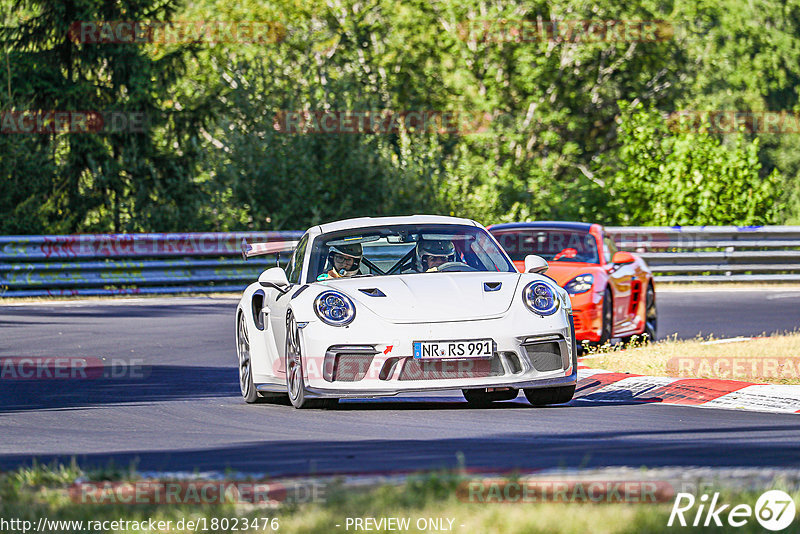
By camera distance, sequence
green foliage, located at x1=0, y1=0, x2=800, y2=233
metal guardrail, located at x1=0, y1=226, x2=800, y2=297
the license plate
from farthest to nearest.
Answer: green foliage, located at x1=0, y1=0, x2=800, y2=233 < metal guardrail, located at x1=0, y1=226, x2=800, y2=297 < the license plate

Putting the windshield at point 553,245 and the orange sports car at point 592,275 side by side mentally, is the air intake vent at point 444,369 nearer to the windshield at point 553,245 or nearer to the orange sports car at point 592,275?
the orange sports car at point 592,275

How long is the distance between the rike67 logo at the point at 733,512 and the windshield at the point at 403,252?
5205mm

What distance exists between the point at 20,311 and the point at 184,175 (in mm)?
11077

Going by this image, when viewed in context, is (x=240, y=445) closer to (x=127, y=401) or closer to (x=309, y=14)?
(x=127, y=401)

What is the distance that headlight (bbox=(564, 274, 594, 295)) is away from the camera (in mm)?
14398

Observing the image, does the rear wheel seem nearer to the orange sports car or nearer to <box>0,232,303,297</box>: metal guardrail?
the orange sports car

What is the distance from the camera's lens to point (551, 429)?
27.0 ft

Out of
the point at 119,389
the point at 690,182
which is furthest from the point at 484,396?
the point at 690,182

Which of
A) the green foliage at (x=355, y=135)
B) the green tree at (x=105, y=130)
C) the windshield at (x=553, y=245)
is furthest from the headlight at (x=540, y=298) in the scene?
the green tree at (x=105, y=130)

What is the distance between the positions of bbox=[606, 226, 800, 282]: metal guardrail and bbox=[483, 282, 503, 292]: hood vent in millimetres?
18356

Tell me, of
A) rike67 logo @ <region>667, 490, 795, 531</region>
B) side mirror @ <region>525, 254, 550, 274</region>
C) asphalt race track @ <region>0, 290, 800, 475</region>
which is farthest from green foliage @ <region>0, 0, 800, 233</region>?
rike67 logo @ <region>667, 490, 795, 531</region>

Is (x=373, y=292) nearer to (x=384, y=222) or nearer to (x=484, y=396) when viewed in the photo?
(x=384, y=222)

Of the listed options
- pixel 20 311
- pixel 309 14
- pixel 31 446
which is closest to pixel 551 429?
pixel 31 446

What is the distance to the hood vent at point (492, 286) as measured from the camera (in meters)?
9.50
